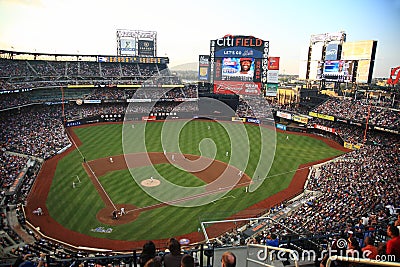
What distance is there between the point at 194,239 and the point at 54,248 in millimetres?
8148

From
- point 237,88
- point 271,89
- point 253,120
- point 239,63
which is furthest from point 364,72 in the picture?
point 237,88

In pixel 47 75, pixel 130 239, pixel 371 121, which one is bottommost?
pixel 130 239

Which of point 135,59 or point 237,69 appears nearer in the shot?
point 237,69

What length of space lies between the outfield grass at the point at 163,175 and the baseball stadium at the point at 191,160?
6.2 inches

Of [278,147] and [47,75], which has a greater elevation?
[47,75]

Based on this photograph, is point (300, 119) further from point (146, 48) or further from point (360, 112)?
point (146, 48)

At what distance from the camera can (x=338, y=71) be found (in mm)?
52031

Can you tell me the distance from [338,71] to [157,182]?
Result: 40973 millimetres

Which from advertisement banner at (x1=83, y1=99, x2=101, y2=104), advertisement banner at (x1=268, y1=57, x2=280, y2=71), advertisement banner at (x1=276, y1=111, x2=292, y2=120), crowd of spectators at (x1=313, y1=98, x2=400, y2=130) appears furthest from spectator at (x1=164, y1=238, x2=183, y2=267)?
advertisement banner at (x1=83, y1=99, x2=101, y2=104)

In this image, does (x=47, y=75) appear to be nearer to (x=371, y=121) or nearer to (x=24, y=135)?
(x=24, y=135)

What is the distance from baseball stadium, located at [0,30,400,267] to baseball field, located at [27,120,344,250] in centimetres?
15

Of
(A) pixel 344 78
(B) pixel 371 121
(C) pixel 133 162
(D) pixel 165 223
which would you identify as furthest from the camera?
(A) pixel 344 78

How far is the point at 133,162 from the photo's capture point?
33.6m

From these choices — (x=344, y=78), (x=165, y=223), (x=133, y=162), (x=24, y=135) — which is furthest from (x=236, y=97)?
(x=165, y=223)
